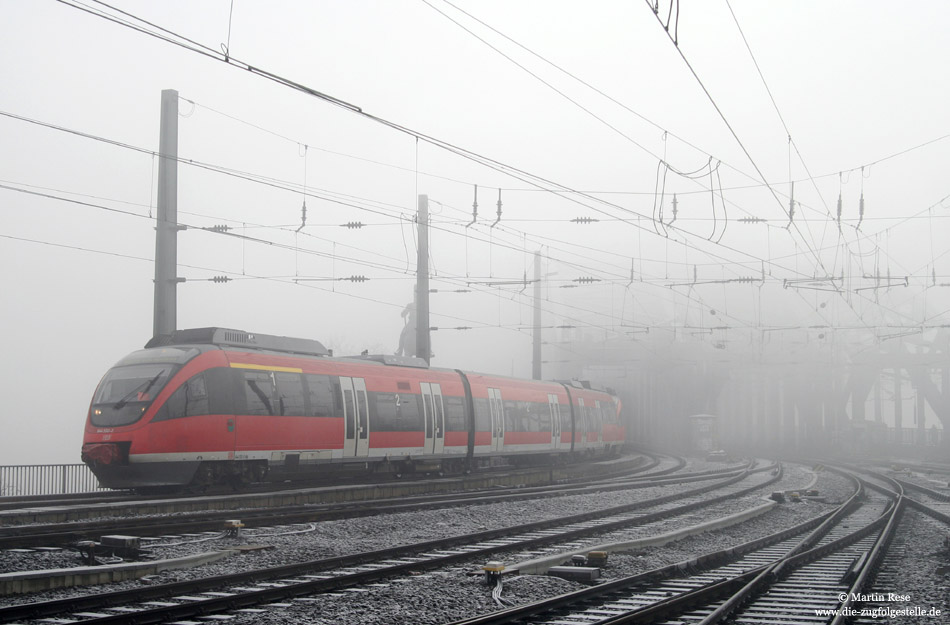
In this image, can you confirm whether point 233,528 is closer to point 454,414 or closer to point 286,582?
point 286,582

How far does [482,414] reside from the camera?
2767cm

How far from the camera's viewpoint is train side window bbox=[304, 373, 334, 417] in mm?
20938

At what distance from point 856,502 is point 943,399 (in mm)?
45098

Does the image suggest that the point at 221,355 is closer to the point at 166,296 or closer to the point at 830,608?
the point at 166,296

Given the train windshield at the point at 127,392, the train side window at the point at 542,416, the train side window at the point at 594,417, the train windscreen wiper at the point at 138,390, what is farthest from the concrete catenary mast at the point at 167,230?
the train side window at the point at 594,417

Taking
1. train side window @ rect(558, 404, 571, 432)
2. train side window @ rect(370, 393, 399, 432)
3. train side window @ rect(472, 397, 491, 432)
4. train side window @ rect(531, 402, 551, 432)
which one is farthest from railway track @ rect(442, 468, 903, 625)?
train side window @ rect(558, 404, 571, 432)

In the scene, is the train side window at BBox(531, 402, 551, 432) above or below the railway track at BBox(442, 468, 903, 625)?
above

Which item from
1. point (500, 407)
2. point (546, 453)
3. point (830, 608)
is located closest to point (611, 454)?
point (546, 453)

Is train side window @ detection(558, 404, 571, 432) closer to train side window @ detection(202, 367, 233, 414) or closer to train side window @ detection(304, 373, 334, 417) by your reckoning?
train side window @ detection(304, 373, 334, 417)

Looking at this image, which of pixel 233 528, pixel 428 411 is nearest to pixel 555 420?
pixel 428 411

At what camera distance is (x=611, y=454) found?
134 feet

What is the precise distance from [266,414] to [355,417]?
292 cm

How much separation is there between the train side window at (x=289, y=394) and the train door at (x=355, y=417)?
4.64 ft

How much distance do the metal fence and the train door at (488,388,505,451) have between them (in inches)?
433
